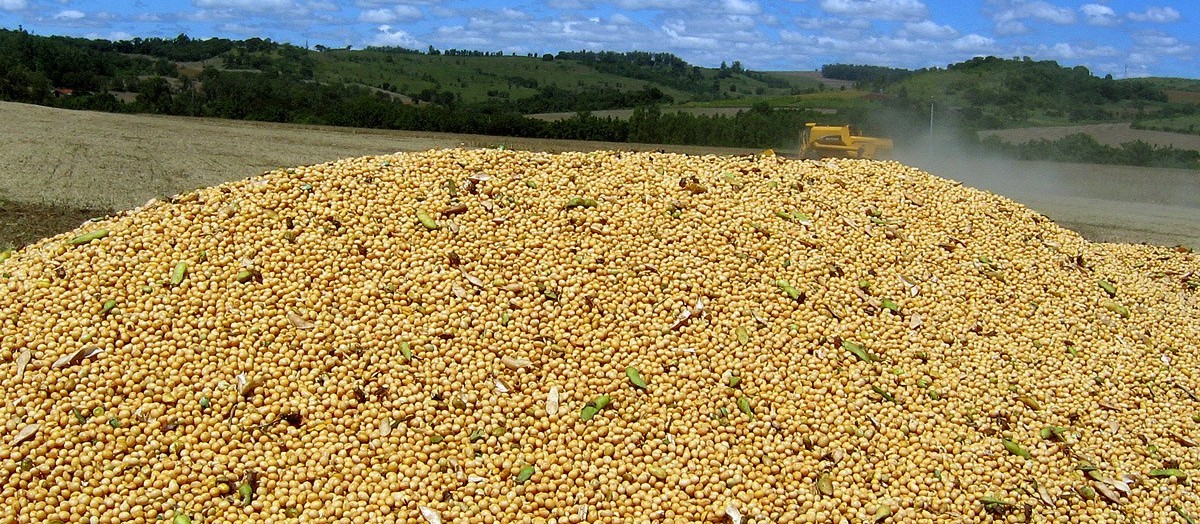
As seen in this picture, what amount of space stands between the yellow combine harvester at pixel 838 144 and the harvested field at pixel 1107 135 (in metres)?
12.3

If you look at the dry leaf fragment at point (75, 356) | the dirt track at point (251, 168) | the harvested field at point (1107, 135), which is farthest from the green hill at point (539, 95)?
the dry leaf fragment at point (75, 356)

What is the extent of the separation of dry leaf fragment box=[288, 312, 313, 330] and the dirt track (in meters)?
10.8

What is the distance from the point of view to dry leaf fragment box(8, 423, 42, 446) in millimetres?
3645

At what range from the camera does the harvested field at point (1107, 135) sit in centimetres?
2744

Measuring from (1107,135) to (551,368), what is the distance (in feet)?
102

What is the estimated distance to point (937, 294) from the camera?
17.9ft

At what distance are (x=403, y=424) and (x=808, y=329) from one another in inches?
89.5

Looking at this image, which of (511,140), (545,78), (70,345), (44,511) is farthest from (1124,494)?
(545,78)

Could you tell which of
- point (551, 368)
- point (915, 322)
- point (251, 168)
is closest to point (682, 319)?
point (551, 368)

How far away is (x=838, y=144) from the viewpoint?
1628cm

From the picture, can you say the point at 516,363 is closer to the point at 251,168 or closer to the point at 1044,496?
the point at 1044,496

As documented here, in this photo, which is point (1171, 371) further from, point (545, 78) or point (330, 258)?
point (545, 78)

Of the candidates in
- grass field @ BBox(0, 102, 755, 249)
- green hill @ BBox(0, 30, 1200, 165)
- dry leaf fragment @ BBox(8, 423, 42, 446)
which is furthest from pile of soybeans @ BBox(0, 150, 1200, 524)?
green hill @ BBox(0, 30, 1200, 165)

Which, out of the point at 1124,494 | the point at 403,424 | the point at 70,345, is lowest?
the point at 1124,494
